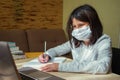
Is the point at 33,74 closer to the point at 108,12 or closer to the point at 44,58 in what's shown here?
the point at 44,58

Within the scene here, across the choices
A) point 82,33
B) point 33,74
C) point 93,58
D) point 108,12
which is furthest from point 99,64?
point 108,12

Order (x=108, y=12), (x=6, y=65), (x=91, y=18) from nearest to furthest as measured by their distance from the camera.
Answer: (x=6, y=65) → (x=91, y=18) → (x=108, y=12)

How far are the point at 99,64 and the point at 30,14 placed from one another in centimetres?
222

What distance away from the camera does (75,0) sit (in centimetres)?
378

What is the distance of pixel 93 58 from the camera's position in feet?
5.47

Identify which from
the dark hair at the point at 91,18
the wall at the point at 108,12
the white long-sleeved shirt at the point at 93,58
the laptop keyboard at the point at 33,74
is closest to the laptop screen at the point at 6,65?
the laptop keyboard at the point at 33,74

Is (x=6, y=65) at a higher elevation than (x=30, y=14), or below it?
below

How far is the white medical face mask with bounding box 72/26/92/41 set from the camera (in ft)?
5.63

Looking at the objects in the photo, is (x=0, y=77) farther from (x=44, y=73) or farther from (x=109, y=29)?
(x=109, y=29)

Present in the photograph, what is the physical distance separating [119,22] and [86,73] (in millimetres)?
2614

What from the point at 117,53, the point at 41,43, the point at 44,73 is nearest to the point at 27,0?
the point at 41,43

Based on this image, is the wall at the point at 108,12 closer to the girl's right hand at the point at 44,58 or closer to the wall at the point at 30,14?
the wall at the point at 30,14

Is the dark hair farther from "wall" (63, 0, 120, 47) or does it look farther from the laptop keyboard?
"wall" (63, 0, 120, 47)

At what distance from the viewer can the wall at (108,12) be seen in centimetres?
378
